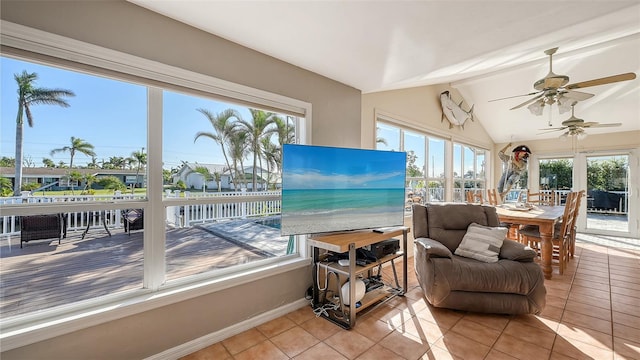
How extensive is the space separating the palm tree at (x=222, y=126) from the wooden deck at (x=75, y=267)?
2.45 feet

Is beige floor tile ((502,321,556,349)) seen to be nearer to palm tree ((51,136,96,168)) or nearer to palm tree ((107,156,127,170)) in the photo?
palm tree ((107,156,127,170))

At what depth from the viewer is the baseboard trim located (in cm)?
177

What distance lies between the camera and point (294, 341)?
6.55 ft

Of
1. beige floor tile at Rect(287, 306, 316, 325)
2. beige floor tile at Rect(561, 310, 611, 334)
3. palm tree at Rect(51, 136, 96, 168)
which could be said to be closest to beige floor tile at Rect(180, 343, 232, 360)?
beige floor tile at Rect(287, 306, 316, 325)

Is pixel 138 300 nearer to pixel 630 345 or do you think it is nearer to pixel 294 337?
pixel 294 337

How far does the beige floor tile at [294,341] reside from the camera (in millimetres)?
1895

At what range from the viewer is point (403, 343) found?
77.2 inches

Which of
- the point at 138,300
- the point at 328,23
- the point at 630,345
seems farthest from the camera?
the point at 630,345

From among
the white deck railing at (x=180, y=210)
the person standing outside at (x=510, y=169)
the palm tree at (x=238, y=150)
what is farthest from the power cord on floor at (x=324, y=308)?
the person standing outside at (x=510, y=169)

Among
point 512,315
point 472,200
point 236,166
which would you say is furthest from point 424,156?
point 236,166

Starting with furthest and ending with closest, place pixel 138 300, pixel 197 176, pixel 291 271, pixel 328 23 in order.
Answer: pixel 291 271, pixel 197 176, pixel 328 23, pixel 138 300

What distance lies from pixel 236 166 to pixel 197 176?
0.33 metres

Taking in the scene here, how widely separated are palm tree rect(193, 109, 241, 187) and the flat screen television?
502 millimetres

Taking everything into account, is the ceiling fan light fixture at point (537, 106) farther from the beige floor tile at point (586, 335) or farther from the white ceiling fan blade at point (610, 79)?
the beige floor tile at point (586, 335)
